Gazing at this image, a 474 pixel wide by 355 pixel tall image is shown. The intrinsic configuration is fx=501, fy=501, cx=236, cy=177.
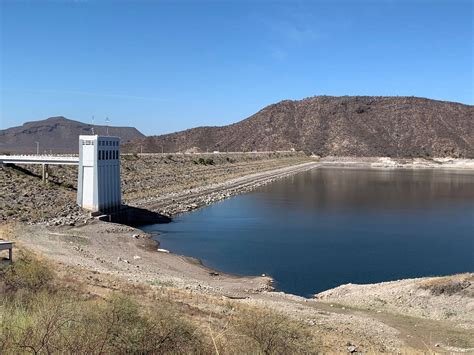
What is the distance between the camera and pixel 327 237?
111 ft

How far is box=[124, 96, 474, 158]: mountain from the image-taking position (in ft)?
524

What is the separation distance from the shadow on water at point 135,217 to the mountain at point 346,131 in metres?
118

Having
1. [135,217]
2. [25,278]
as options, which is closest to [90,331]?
[25,278]

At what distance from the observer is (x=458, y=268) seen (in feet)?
82.9

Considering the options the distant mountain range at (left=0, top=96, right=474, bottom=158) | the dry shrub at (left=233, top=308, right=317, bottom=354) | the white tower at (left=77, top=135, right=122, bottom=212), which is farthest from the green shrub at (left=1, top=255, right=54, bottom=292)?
the distant mountain range at (left=0, top=96, right=474, bottom=158)

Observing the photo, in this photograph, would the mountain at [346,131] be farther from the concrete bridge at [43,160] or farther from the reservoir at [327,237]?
the concrete bridge at [43,160]

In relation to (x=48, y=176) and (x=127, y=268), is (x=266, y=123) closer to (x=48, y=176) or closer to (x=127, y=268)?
(x=48, y=176)

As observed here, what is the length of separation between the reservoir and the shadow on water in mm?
1320

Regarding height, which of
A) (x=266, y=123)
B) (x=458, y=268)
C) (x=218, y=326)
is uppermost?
(x=266, y=123)

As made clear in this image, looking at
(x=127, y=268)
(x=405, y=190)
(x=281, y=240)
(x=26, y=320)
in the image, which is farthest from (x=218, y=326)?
(x=405, y=190)

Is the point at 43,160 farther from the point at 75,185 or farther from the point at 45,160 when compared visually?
the point at 75,185

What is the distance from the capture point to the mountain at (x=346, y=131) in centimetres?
15975

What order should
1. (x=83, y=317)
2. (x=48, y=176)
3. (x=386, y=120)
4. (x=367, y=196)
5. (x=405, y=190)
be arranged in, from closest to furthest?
(x=83, y=317) < (x=48, y=176) < (x=367, y=196) < (x=405, y=190) < (x=386, y=120)

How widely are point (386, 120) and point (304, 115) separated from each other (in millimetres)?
29664
